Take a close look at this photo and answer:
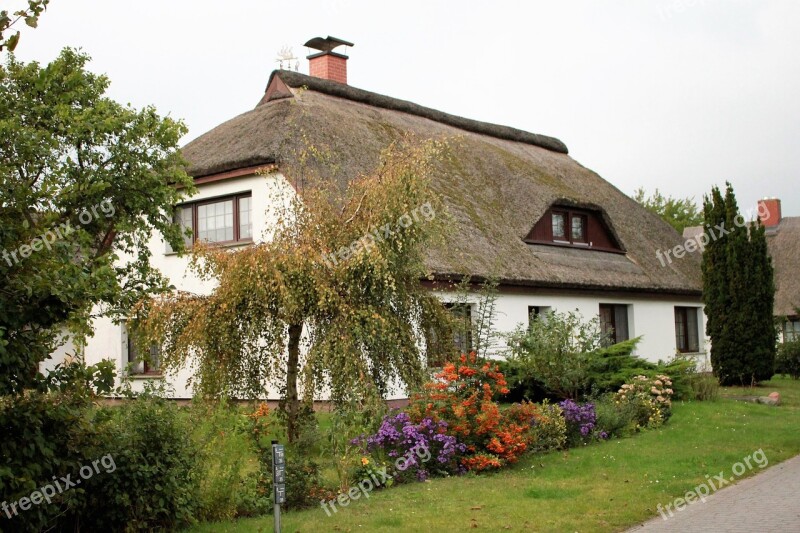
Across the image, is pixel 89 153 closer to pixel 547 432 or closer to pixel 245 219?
pixel 245 219

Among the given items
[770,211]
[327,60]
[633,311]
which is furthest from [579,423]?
[770,211]

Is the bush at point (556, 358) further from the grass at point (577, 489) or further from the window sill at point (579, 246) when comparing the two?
the window sill at point (579, 246)

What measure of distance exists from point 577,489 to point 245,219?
1089 centimetres

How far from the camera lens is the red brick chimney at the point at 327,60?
85.5 feet

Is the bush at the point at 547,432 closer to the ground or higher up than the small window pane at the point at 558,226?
closer to the ground

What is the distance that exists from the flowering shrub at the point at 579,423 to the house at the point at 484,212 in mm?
3474

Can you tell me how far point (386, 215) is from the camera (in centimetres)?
1079

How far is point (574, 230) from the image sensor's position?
24438 millimetres

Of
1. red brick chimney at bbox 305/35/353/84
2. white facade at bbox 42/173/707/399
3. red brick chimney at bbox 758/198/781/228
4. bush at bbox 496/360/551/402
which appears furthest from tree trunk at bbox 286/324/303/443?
red brick chimney at bbox 758/198/781/228

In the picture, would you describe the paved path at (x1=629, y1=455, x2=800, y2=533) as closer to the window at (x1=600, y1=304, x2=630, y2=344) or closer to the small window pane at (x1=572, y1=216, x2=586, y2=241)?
the window at (x1=600, y1=304, x2=630, y2=344)

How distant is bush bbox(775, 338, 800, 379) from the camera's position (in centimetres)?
2736

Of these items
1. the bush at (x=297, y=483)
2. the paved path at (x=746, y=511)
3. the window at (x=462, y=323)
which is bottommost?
the paved path at (x=746, y=511)

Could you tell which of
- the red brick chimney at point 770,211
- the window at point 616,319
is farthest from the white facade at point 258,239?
the red brick chimney at point 770,211

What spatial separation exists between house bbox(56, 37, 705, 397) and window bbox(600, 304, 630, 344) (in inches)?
1.8
